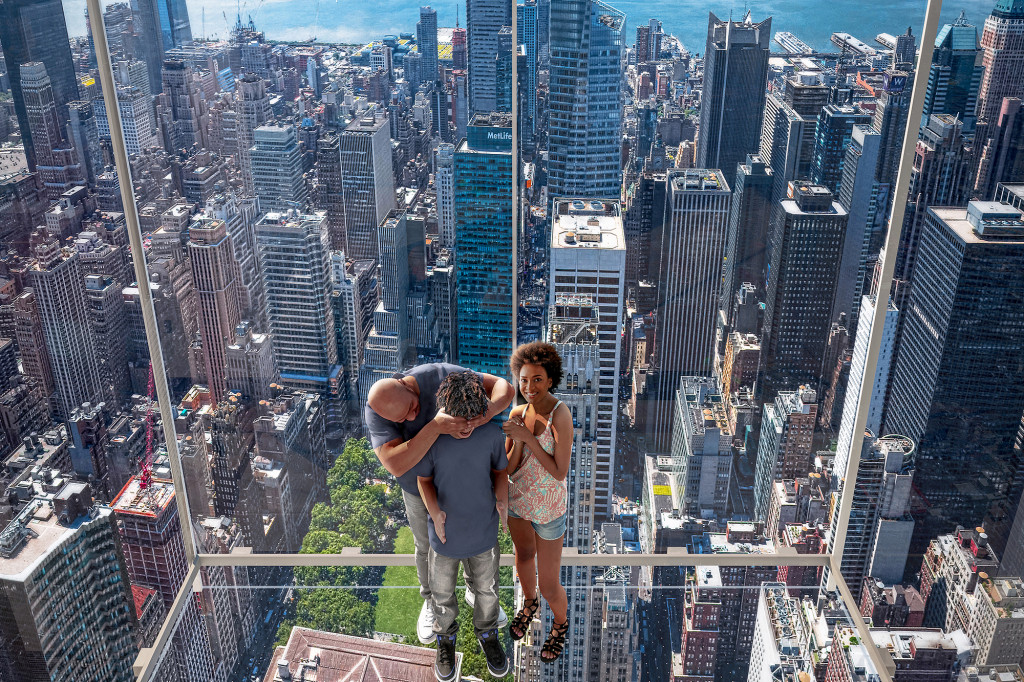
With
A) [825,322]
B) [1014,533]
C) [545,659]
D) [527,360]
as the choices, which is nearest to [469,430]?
[527,360]

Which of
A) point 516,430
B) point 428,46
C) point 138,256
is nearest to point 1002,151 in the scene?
point 516,430

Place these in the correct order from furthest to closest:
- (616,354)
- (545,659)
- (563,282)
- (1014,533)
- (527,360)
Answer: (616,354) < (563,282) < (1014,533) < (545,659) < (527,360)

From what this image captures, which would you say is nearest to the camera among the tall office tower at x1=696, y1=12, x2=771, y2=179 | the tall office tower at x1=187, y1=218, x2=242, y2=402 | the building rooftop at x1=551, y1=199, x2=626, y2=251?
the tall office tower at x1=696, y1=12, x2=771, y2=179

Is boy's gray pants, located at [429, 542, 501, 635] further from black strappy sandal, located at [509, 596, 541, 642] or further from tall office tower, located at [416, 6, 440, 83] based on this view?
tall office tower, located at [416, 6, 440, 83]

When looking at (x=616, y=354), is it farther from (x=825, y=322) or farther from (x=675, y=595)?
(x=675, y=595)

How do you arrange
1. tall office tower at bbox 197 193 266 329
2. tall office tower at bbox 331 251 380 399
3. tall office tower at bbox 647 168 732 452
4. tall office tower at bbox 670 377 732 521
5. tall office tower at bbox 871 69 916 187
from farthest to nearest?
tall office tower at bbox 670 377 732 521 < tall office tower at bbox 331 251 380 399 < tall office tower at bbox 197 193 266 329 < tall office tower at bbox 647 168 732 452 < tall office tower at bbox 871 69 916 187

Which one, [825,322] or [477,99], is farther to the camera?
[825,322]

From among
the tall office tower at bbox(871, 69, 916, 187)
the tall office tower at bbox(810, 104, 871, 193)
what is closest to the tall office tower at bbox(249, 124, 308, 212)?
the tall office tower at bbox(810, 104, 871, 193)
